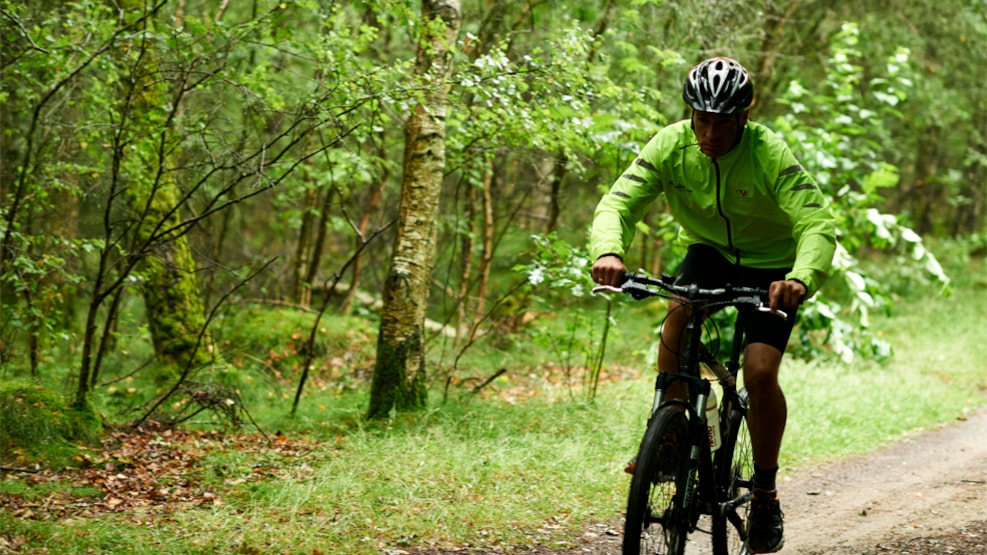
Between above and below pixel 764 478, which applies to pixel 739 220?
above

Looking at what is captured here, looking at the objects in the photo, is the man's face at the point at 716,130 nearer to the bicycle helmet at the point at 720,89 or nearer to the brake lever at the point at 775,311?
the bicycle helmet at the point at 720,89

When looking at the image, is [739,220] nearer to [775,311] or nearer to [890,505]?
[775,311]

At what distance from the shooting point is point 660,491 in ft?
12.0

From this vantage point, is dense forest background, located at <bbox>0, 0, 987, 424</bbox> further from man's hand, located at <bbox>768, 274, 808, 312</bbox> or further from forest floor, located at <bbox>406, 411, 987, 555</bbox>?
man's hand, located at <bbox>768, 274, 808, 312</bbox>

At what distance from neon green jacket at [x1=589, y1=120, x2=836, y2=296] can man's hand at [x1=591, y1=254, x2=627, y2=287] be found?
0.10m

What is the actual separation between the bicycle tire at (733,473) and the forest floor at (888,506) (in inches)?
26.6

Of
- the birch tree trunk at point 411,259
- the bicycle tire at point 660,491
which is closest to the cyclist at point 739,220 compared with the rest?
the bicycle tire at point 660,491

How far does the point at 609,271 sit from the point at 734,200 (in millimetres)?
832

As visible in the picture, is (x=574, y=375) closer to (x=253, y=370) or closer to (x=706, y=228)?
(x=253, y=370)

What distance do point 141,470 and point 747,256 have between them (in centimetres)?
436

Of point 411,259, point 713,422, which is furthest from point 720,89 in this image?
point 411,259

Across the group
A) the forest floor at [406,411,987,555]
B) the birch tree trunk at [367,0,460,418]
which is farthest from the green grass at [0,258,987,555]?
the birch tree trunk at [367,0,460,418]

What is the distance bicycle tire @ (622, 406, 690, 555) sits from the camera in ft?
11.3

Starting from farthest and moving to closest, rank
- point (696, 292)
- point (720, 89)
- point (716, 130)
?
point (716, 130) < point (720, 89) < point (696, 292)
